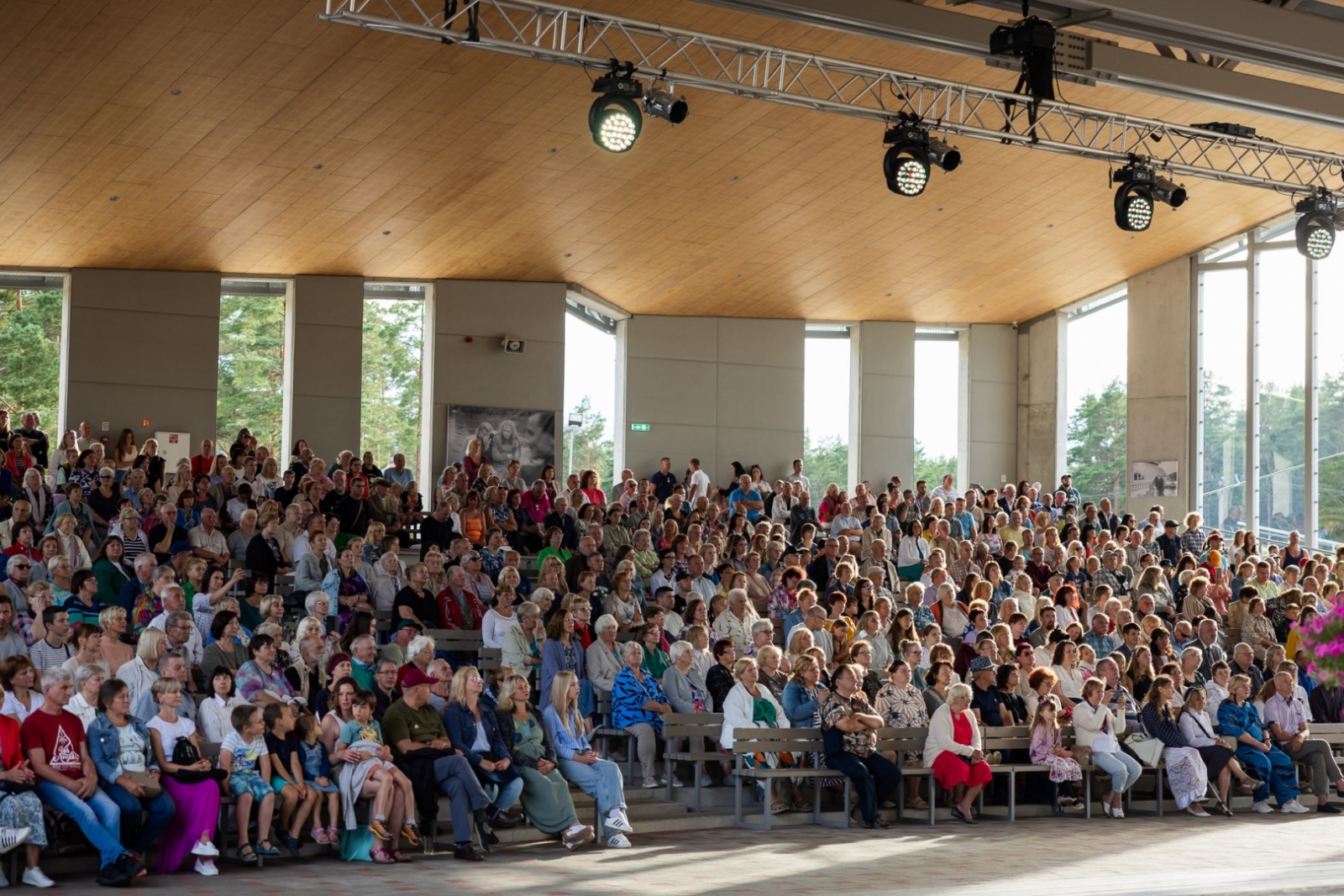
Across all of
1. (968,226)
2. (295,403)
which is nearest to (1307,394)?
(968,226)

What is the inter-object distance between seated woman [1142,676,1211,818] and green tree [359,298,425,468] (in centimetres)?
1077

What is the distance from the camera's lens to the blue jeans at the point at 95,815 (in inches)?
291

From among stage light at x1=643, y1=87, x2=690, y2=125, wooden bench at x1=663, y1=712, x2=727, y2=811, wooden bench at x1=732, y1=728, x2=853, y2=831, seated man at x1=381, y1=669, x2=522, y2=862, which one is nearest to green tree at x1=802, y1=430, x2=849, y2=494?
stage light at x1=643, y1=87, x2=690, y2=125

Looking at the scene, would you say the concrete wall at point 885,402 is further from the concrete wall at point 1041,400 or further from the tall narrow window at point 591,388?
the tall narrow window at point 591,388

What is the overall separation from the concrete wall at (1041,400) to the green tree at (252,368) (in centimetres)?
1103

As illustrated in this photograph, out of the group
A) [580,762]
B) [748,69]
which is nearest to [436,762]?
[580,762]

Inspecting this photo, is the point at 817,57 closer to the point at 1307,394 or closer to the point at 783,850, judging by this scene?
the point at 783,850

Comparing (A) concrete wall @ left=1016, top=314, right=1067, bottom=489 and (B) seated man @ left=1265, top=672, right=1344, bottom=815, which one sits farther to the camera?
(A) concrete wall @ left=1016, top=314, right=1067, bottom=489

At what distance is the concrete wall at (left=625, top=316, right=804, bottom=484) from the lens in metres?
21.7

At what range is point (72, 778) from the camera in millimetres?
7527

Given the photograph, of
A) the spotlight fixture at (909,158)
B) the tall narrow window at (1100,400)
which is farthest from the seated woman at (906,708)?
the tall narrow window at (1100,400)

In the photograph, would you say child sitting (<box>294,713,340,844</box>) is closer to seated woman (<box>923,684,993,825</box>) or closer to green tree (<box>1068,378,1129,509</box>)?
seated woman (<box>923,684,993,825</box>)

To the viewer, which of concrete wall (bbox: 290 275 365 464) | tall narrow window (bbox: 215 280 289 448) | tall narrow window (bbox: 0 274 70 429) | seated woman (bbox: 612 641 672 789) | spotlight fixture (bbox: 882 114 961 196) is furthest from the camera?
tall narrow window (bbox: 215 280 289 448)

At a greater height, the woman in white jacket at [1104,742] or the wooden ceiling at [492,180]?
the wooden ceiling at [492,180]
